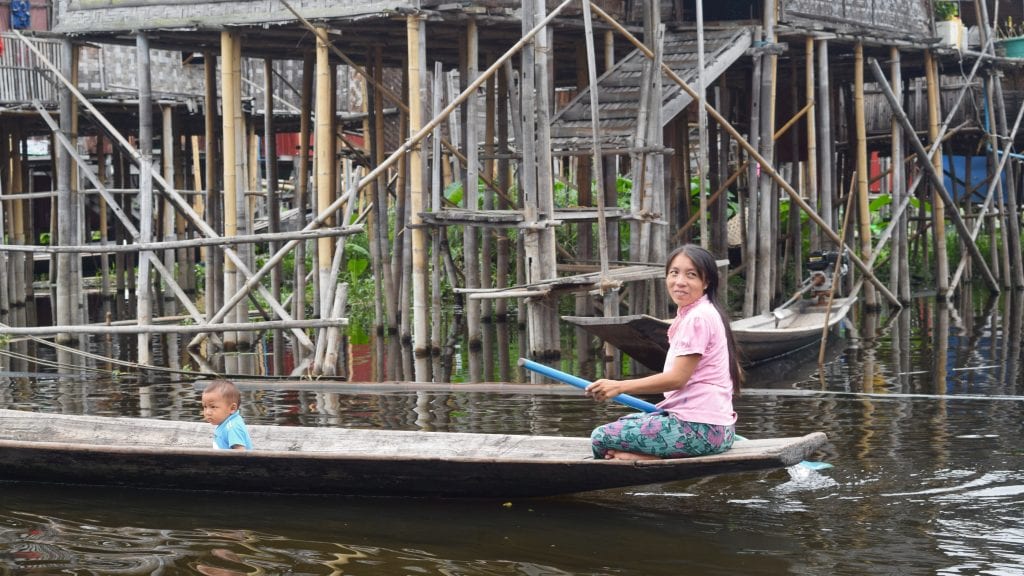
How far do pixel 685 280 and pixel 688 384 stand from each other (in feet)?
1.61

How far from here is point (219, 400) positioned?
22.1 feet

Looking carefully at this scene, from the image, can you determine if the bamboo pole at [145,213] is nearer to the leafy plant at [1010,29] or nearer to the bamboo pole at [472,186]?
the bamboo pole at [472,186]

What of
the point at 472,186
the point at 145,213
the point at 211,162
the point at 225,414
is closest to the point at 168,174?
the point at 211,162

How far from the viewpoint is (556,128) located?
12.2 meters

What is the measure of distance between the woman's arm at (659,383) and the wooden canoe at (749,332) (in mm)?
2416

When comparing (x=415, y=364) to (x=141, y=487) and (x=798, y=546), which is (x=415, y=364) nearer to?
(x=141, y=487)

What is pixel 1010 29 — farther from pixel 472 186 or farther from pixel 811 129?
pixel 472 186

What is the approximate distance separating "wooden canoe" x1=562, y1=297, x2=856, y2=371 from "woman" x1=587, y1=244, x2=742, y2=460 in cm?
221

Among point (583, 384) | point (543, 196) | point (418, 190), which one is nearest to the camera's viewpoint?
point (583, 384)

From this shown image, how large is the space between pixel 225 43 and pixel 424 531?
23.0 ft

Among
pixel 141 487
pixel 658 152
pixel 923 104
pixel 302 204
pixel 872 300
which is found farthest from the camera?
pixel 923 104

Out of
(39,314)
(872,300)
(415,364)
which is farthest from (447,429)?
(39,314)

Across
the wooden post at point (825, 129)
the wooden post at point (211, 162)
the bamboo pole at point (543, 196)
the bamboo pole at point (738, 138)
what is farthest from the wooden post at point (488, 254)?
the wooden post at point (825, 129)

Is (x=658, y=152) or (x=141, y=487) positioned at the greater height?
(x=658, y=152)
